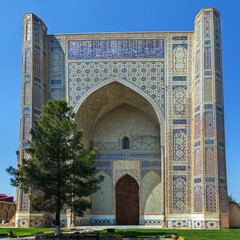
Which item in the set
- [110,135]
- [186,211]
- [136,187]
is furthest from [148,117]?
[186,211]

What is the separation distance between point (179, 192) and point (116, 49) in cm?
676

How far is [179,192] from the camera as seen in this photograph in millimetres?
17516

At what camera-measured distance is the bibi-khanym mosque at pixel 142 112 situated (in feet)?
56.2

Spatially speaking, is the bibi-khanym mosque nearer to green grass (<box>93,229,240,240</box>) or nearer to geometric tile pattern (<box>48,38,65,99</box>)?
geometric tile pattern (<box>48,38,65,99</box>)

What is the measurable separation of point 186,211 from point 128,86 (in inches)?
228

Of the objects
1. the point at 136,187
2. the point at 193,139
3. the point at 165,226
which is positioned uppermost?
the point at 193,139

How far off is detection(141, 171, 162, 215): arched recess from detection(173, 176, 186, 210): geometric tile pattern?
6.09ft

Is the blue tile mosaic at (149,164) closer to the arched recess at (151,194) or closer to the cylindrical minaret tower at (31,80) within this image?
the arched recess at (151,194)

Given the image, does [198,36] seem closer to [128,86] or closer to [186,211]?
[128,86]

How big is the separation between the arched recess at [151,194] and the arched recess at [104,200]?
154 cm

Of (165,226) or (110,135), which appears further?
(110,135)

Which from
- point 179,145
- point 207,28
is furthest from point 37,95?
point 207,28

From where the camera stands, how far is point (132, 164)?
20047 mm

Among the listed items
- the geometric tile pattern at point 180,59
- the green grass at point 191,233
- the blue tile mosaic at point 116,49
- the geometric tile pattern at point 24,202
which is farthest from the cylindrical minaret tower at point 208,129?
the geometric tile pattern at point 24,202
